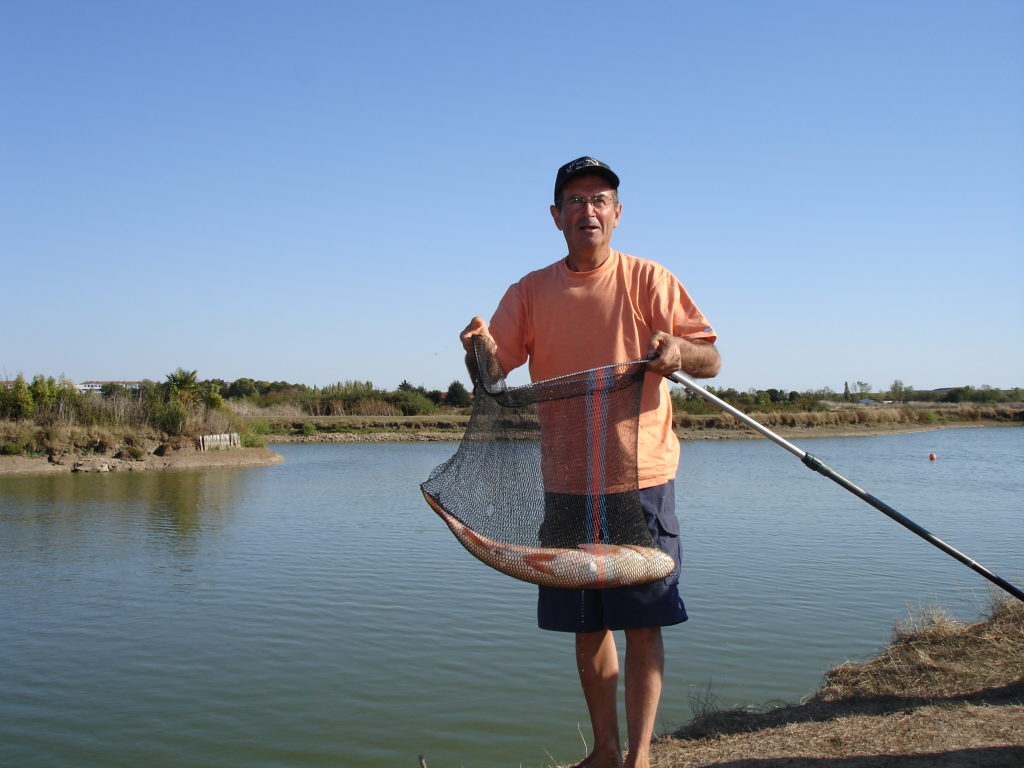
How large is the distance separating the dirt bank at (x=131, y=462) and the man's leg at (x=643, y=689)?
25749mm

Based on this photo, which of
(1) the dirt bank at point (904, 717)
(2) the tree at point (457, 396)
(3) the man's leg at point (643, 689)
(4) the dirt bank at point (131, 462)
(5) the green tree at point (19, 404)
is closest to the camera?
(3) the man's leg at point (643, 689)

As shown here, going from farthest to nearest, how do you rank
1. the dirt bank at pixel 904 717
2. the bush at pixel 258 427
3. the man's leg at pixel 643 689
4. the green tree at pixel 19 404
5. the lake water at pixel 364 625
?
the bush at pixel 258 427, the green tree at pixel 19 404, the lake water at pixel 364 625, the dirt bank at pixel 904 717, the man's leg at pixel 643 689

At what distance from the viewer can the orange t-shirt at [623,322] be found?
3.41 meters

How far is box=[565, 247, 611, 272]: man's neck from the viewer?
11.4 ft

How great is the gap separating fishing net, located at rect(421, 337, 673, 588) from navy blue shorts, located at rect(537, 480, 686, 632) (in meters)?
0.08

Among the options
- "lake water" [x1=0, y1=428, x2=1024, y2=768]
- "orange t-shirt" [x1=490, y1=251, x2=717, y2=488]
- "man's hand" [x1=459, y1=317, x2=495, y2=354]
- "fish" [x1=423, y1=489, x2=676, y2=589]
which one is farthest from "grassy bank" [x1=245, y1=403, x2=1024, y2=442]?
"fish" [x1=423, y1=489, x2=676, y2=589]

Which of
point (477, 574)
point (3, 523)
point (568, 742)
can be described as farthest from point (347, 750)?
point (3, 523)

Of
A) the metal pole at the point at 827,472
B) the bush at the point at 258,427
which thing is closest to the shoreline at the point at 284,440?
the bush at the point at 258,427

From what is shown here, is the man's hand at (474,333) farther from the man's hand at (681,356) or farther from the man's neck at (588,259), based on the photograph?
the man's hand at (681,356)

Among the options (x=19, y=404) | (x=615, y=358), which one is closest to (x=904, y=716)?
(x=615, y=358)

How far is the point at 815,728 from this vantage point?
428 centimetres

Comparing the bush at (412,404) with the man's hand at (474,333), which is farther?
the bush at (412,404)

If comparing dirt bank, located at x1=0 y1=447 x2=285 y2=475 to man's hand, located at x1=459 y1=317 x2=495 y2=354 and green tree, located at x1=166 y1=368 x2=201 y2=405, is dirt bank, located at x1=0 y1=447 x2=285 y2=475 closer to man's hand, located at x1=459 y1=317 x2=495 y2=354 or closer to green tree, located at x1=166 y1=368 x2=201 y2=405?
green tree, located at x1=166 y1=368 x2=201 y2=405

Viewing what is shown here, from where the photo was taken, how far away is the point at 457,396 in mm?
58469
